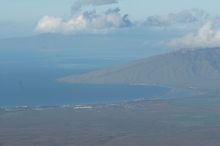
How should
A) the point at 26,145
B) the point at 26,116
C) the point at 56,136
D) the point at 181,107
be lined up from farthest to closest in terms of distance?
the point at 181,107 → the point at 26,116 → the point at 56,136 → the point at 26,145

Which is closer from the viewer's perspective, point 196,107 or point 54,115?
point 54,115

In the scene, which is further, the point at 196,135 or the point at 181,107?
the point at 181,107

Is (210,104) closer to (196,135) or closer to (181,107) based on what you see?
(181,107)

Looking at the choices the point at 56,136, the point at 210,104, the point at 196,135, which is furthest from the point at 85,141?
the point at 210,104

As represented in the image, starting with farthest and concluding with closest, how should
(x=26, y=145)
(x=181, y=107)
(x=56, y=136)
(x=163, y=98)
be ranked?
(x=163, y=98) < (x=181, y=107) < (x=56, y=136) < (x=26, y=145)

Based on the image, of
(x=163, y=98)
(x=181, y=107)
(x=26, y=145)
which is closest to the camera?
(x=26, y=145)

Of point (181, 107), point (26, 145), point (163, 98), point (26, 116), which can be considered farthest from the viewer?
point (163, 98)

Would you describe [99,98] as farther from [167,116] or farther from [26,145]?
[26,145]

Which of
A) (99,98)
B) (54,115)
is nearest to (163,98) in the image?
(99,98)
